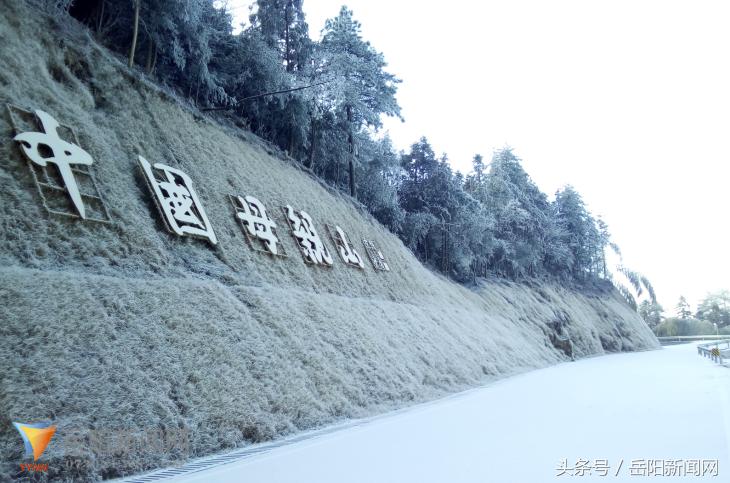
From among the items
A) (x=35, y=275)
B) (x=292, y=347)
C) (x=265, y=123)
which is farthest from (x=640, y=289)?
Answer: (x=35, y=275)

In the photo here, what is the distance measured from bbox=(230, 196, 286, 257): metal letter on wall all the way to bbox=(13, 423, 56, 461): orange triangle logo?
7751 mm

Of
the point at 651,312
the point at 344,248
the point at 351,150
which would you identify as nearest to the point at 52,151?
the point at 344,248

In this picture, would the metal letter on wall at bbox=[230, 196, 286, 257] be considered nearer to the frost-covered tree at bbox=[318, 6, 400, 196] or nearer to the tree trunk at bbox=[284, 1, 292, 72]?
the frost-covered tree at bbox=[318, 6, 400, 196]

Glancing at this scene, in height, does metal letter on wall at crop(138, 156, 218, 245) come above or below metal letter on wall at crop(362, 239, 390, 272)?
above

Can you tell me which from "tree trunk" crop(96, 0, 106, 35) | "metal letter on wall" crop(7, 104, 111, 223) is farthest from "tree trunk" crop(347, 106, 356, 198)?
"metal letter on wall" crop(7, 104, 111, 223)

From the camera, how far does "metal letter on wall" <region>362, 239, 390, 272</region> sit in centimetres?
1936

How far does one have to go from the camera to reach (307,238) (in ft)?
49.4

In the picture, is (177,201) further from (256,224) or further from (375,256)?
(375,256)

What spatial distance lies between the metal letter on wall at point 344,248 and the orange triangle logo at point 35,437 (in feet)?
40.5

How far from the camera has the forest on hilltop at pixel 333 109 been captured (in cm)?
1493

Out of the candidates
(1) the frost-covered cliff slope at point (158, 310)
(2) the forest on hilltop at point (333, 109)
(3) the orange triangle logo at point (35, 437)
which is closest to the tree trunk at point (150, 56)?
(2) the forest on hilltop at point (333, 109)

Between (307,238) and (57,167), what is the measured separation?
7833 mm

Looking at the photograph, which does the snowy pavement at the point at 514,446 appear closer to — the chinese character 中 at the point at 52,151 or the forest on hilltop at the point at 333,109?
the chinese character 中 at the point at 52,151

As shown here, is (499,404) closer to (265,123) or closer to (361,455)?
(361,455)
